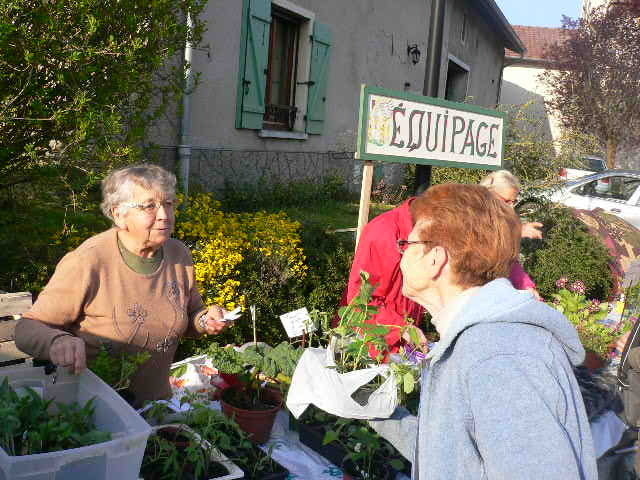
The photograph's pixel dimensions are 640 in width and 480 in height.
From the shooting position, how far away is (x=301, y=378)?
2057mm

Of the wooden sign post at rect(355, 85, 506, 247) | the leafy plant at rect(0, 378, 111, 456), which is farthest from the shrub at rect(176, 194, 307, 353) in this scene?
the leafy plant at rect(0, 378, 111, 456)

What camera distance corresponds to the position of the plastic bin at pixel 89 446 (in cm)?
138

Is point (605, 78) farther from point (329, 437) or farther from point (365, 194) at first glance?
point (329, 437)

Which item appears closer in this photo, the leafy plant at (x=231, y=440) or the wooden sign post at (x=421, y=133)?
the leafy plant at (x=231, y=440)

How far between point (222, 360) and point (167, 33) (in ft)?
6.68

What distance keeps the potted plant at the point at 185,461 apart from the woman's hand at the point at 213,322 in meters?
0.60

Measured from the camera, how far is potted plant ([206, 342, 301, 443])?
7.16 ft

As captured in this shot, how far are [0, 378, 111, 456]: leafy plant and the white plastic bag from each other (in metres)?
0.66

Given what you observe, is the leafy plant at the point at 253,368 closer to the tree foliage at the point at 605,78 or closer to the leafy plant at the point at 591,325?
the leafy plant at the point at 591,325

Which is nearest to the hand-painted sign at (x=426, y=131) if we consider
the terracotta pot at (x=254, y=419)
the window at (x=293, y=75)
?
the terracotta pot at (x=254, y=419)

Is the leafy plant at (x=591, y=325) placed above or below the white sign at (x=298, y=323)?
below

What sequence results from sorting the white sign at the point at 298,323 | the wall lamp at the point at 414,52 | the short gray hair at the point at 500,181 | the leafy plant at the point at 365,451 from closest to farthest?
the leafy plant at the point at 365,451
the white sign at the point at 298,323
the short gray hair at the point at 500,181
the wall lamp at the point at 414,52

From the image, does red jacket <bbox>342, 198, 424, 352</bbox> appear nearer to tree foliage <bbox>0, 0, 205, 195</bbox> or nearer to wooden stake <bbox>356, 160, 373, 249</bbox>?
wooden stake <bbox>356, 160, 373, 249</bbox>

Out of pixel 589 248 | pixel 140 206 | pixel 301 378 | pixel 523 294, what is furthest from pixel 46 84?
pixel 589 248
